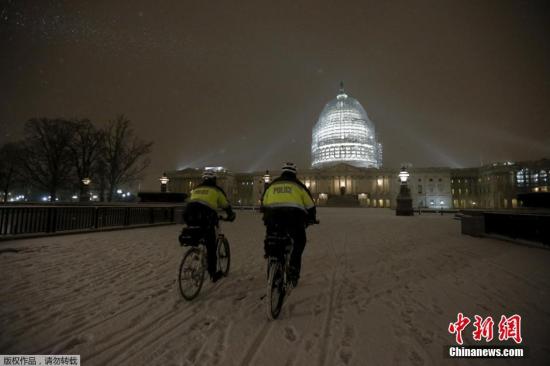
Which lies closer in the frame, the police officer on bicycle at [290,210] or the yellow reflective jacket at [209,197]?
the police officer on bicycle at [290,210]

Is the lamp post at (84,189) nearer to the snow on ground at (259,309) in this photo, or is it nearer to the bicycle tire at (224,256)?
the snow on ground at (259,309)

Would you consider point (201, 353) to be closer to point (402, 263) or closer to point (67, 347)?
point (67, 347)

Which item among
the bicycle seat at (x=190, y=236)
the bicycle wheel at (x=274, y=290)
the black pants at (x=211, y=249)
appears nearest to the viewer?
the bicycle wheel at (x=274, y=290)

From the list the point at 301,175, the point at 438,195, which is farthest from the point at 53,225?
the point at 438,195

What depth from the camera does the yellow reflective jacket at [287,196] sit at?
4082mm

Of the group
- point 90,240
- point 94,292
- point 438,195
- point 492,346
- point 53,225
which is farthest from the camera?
point 438,195

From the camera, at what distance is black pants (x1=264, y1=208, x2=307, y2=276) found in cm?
409

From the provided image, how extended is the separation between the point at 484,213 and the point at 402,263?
8.19 meters

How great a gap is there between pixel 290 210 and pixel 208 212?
1.70 metres

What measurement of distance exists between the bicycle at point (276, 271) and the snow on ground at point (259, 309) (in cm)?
22

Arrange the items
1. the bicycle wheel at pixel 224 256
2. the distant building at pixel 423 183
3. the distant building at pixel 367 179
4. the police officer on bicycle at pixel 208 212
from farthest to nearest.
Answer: the distant building at pixel 423 183
the distant building at pixel 367 179
the bicycle wheel at pixel 224 256
the police officer on bicycle at pixel 208 212

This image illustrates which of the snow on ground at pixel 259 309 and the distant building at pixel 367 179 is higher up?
the distant building at pixel 367 179

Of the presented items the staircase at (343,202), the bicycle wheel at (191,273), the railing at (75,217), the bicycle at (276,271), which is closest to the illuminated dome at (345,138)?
the staircase at (343,202)

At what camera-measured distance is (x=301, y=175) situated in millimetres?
92500
